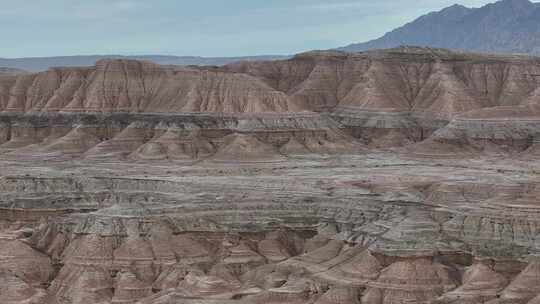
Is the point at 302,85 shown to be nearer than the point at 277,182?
No

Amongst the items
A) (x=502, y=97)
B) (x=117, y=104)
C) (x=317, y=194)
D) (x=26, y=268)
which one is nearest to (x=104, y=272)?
(x=26, y=268)

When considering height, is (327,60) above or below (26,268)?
above

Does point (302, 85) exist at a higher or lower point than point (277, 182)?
higher

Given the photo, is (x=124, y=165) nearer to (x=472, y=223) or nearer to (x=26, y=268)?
(x=26, y=268)

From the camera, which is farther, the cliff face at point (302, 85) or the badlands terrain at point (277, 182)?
the cliff face at point (302, 85)

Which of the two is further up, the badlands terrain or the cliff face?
the cliff face

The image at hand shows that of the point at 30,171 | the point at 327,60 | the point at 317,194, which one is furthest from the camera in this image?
the point at 327,60

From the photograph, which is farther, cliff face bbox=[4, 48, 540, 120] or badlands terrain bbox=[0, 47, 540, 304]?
cliff face bbox=[4, 48, 540, 120]

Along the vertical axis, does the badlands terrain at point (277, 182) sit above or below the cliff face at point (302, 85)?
below
